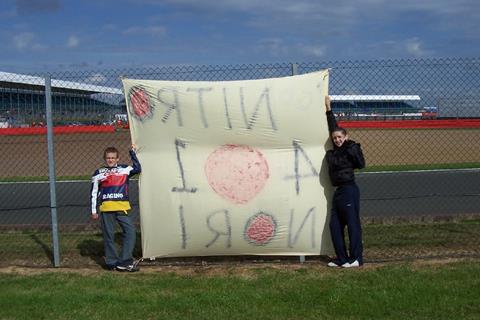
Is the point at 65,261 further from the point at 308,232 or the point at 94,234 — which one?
the point at 308,232

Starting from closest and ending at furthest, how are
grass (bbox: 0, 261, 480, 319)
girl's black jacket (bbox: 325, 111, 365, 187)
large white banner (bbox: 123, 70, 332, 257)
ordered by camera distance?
grass (bbox: 0, 261, 480, 319) → girl's black jacket (bbox: 325, 111, 365, 187) → large white banner (bbox: 123, 70, 332, 257)

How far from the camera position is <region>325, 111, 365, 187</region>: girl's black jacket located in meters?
6.23

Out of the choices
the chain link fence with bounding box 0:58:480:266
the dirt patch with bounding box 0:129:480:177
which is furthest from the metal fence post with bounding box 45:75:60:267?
the dirt patch with bounding box 0:129:480:177

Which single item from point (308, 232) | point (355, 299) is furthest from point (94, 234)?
point (355, 299)

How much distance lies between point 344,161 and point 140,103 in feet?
7.71

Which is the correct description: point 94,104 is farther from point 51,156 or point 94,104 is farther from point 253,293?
point 253,293

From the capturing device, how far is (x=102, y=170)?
6582 mm

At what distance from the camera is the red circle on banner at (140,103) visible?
662cm

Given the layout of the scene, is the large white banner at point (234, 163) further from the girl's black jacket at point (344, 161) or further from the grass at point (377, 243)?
the grass at point (377, 243)

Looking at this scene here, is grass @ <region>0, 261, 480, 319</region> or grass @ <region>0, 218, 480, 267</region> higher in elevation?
grass @ <region>0, 218, 480, 267</region>

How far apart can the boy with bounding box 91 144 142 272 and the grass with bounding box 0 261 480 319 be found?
251mm

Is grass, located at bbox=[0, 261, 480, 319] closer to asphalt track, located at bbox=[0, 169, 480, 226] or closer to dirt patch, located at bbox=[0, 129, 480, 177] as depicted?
asphalt track, located at bbox=[0, 169, 480, 226]

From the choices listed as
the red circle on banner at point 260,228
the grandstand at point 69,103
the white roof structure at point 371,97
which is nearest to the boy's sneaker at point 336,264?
the red circle on banner at point 260,228

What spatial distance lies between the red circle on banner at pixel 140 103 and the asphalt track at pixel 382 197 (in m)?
3.82
